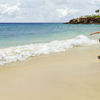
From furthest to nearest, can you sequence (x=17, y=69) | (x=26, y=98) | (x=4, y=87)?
(x=17, y=69) < (x=4, y=87) < (x=26, y=98)

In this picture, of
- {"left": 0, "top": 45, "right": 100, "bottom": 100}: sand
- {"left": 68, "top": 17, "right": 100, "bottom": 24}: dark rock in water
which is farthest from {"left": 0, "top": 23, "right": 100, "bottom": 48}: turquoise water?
{"left": 68, "top": 17, "right": 100, "bottom": 24}: dark rock in water

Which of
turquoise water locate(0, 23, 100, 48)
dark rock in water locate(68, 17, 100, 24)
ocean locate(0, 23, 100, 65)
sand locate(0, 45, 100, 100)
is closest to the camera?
sand locate(0, 45, 100, 100)

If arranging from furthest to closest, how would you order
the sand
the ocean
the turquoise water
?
the turquoise water < the ocean < the sand

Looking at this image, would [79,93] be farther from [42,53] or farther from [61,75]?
[42,53]

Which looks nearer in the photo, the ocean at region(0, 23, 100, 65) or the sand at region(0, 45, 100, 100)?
the sand at region(0, 45, 100, 100)

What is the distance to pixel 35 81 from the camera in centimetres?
380

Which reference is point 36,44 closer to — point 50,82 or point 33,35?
point 50,82

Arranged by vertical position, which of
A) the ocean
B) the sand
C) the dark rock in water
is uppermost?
the dark rock in water

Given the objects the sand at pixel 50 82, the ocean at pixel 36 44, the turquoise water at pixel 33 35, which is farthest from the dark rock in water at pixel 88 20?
the sand at pixel 50 82

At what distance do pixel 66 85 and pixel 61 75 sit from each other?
673mm

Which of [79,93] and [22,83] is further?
→ [22,83]

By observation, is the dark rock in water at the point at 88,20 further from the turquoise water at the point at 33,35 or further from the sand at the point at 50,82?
the sand at the point at 50,82

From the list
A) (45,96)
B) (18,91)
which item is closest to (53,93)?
(45,96)

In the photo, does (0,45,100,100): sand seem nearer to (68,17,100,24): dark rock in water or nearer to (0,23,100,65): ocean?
(0,23,100,65): ocean
